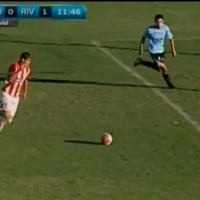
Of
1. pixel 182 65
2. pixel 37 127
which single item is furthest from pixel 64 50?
pixel 37 127

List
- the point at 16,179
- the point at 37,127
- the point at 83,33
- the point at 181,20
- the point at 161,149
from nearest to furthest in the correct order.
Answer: the point at 16,179, the point at 161,149, the point at 37,127, the point at 83,33, the point at 181,20

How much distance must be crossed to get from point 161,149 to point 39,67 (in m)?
9.23

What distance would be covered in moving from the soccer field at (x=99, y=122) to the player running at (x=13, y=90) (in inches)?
20.8

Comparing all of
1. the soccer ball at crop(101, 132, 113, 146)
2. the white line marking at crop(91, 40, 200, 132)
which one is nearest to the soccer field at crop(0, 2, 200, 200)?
the white line marking at crop(91, 40, 200, 132)

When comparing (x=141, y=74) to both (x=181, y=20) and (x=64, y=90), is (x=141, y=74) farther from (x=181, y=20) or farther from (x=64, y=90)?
(x=181, y=20)

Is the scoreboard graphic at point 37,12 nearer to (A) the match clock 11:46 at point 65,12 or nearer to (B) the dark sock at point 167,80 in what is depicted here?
(A) the match clock 11:46 at point 65,12

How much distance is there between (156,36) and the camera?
82.1 feet

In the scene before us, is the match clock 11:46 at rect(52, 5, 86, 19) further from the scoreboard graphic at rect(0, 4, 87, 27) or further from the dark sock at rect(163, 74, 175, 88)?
the dark sock at rect(163, 74, 175, 88)

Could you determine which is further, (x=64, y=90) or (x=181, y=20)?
(x=181, y=20)

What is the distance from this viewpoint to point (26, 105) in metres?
23.2

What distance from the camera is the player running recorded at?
20.0 m

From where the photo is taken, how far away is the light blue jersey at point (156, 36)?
25000 mm

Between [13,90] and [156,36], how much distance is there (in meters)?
6.02

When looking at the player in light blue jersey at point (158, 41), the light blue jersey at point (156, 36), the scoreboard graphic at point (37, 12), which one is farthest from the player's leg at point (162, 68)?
the scoreboard graphic at point (37, 12)
